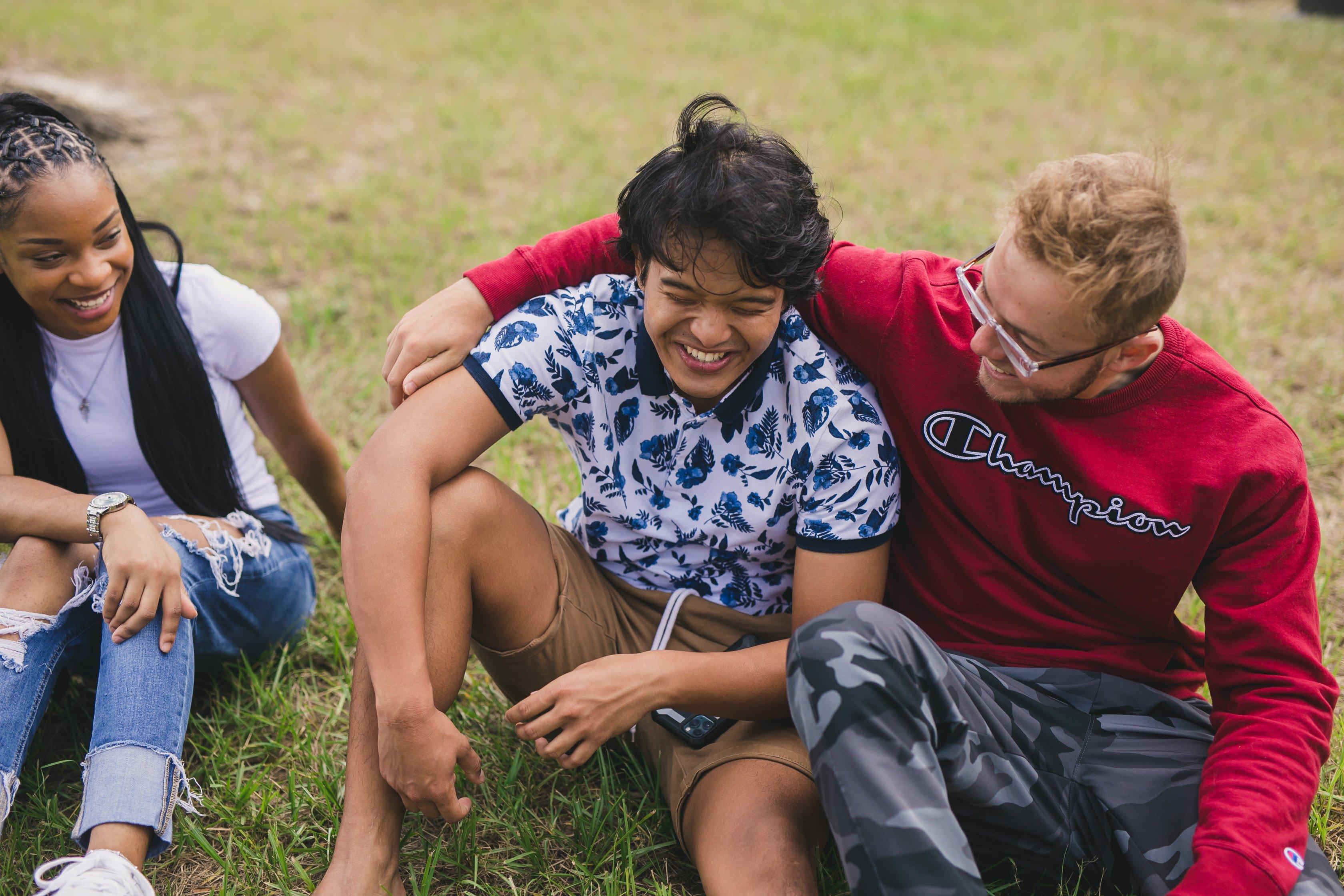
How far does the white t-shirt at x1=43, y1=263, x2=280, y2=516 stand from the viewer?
2.36m

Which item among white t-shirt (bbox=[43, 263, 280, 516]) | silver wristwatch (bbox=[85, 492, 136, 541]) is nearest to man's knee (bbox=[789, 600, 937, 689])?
silver wristwatch (bbox=[85, 492, 136, 541])

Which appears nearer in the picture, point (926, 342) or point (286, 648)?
point (926, 342)

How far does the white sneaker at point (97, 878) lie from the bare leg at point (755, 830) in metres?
0.99

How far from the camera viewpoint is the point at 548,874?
82.1 inches

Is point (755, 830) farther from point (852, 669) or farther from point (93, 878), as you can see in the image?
point (93, 878)

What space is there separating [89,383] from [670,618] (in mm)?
1413

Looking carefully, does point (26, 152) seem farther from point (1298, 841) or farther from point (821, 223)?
point (1298, 841)

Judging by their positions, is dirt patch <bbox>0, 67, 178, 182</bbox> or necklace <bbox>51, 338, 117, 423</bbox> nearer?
necklace <bbox>51, 338, 117, 423</bbox>

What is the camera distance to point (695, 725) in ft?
6.98

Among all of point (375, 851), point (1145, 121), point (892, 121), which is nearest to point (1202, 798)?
point (375, 851)

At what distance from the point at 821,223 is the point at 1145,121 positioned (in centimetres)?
572

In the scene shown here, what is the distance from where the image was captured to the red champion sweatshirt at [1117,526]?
1791mm

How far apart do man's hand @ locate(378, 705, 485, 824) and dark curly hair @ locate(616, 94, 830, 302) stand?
0.93 m

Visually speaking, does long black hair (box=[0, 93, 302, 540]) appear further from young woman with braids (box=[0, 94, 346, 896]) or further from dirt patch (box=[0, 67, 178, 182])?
dirt patch (box=[0, 67, 178, 182])
